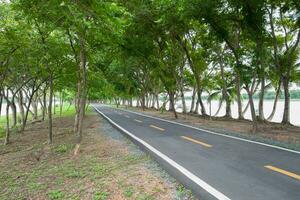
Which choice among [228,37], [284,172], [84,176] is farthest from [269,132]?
[84,176]

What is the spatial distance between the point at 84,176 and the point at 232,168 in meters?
4.13

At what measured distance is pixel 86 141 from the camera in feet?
47.5

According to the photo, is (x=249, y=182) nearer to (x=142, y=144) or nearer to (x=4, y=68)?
(x=142, y=144)

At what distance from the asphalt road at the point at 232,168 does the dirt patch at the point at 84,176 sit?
657 mm

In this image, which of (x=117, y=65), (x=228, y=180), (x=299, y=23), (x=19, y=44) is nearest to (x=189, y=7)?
(x=299, y=23)

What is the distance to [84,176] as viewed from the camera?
8117 mm

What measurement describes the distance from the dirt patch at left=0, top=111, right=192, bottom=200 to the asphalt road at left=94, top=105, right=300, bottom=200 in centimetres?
66

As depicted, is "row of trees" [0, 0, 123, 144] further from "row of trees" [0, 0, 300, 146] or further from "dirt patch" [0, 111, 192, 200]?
"dirt patch" [0, 111, 192, 200]

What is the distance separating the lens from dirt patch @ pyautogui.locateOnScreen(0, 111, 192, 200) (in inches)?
264

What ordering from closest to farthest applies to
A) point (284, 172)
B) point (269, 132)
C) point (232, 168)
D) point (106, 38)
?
1. point (284, 172)
2. point (232, 168)
3. point (106, 38)
4. point (269, 132)

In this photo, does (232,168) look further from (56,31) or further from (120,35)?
(56,31)

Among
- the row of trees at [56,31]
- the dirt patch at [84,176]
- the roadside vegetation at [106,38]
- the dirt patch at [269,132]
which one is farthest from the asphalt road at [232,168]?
the row of trees at [56,31]

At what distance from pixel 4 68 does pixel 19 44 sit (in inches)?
165

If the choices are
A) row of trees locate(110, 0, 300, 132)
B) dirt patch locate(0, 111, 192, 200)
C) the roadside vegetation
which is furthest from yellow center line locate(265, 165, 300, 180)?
row of trees locate(110, 0, 300, 132)
